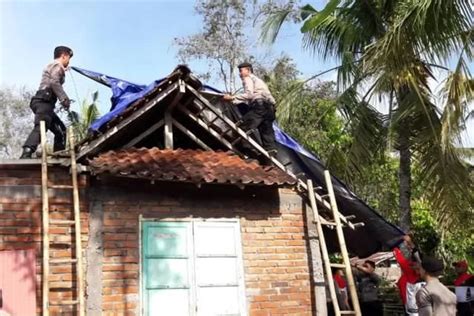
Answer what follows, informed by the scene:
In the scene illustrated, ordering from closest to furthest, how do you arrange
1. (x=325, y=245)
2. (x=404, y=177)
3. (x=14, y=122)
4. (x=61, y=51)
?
(x=61, y=51) → (x=325, y=245) → (x=404, y=177) → (x=14, y=122)

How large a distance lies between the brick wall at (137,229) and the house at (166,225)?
1 cm

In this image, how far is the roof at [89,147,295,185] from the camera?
6441 millimetres

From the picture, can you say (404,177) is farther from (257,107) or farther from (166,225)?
(166,225)

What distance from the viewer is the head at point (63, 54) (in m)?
7.16

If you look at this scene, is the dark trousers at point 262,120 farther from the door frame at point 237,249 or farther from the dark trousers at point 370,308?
the dark trousers at point 370,308

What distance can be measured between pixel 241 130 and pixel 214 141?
0.66m

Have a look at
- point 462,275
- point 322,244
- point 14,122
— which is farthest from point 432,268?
point 14,122

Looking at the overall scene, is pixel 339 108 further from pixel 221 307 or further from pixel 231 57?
pixel 231 57

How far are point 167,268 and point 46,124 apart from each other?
92.3 inches

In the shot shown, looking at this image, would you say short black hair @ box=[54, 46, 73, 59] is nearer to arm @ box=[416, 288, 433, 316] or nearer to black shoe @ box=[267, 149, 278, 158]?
black shoe @ box=[267, 149, 278, 158]

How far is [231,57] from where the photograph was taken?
18.8 metres

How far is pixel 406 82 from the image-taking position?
9.13 m

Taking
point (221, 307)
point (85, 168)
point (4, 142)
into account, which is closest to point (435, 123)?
point (221, 307)

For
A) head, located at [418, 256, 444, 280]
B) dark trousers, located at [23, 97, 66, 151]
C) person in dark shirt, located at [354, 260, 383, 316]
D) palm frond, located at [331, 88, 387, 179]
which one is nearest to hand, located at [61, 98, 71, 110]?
dark trousers, located at [23, 97, 66, 151]
